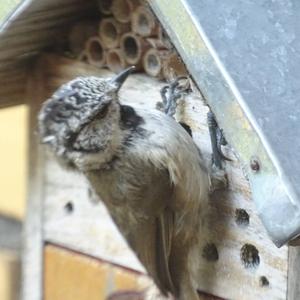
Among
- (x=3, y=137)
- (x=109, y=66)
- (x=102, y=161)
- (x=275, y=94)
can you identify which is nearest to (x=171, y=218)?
(x=102, y=161)

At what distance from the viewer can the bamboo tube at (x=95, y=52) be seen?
290 centimetres

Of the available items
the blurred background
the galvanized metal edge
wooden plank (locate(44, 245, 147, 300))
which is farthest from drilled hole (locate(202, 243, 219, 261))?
the blurred background

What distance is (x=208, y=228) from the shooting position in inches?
109

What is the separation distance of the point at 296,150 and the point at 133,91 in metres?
0.80

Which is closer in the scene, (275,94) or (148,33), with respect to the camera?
(275,94)

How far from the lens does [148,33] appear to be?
2.75 meters

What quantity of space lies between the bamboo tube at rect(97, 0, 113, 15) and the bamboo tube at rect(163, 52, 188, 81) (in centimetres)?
20

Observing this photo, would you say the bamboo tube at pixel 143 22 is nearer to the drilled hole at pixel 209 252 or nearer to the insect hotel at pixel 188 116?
the insect hotel at pixel 188 116

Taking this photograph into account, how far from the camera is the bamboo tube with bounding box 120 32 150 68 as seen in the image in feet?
9.15

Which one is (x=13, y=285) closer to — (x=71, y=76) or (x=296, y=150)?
(x=71, y=76)

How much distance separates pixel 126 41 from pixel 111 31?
6cm

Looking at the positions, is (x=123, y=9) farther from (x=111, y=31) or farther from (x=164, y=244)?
(x=164, y=244)

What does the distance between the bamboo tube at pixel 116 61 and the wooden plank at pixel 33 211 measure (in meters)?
0.29

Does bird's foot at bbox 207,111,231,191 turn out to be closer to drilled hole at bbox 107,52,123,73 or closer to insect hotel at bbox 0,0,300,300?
insect hotel at bbox 0,0,300,300
